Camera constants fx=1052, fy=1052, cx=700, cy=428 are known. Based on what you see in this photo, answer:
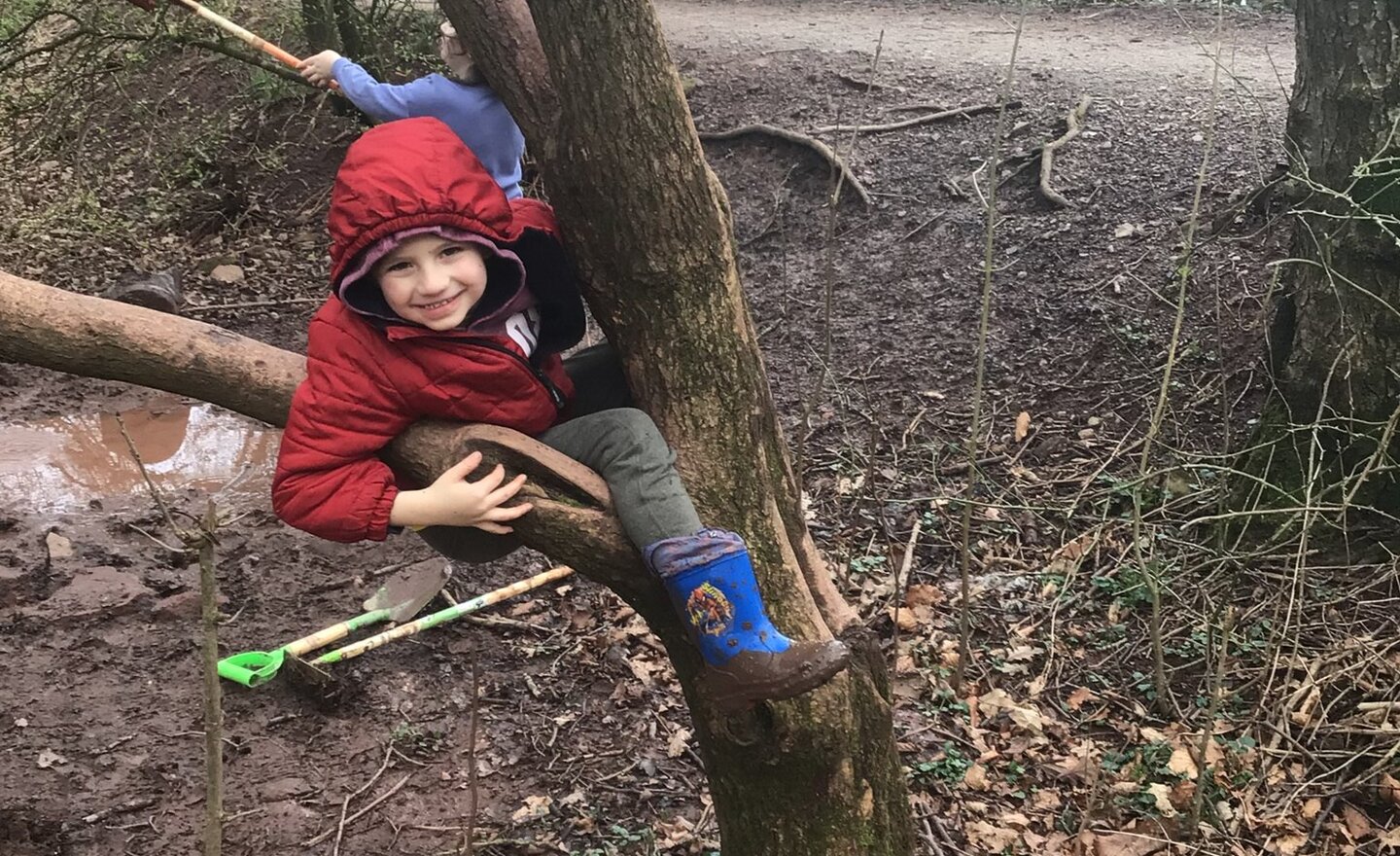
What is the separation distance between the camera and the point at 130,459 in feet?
19.8

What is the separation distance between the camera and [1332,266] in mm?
3912

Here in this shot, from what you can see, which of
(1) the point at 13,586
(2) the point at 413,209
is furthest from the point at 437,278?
(1) the point at 13,586

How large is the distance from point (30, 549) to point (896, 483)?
4.20m

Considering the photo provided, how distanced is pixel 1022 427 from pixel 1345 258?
166cm

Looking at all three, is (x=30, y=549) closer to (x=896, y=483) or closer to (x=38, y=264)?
(x=38, y=264)

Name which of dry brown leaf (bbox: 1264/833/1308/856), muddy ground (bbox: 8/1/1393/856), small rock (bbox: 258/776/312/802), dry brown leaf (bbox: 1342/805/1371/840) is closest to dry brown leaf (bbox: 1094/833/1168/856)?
muddy ground (bbox: 8/1/1393/856)

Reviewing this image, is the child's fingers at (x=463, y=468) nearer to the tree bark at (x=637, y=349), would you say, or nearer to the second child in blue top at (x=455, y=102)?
the tree bark at (x=637, y=349)

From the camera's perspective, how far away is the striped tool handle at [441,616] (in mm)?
4332

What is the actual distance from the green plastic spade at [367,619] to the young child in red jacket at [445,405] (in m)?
2.54

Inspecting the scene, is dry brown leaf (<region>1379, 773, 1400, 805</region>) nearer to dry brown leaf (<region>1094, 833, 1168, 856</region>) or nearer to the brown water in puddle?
dry brown leaf (<region>1094, 833, 1168, 856</region>)

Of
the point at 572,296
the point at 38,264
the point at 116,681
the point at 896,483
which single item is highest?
the point at 572,296

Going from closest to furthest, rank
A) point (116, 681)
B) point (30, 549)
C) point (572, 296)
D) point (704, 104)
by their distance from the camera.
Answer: point (572, 296) < point (116, 681) < point (30, 549) < point (704, 104)

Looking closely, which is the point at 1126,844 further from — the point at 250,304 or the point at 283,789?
the point at 250,304

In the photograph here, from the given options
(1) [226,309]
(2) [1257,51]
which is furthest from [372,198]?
(2) [1257,51]
